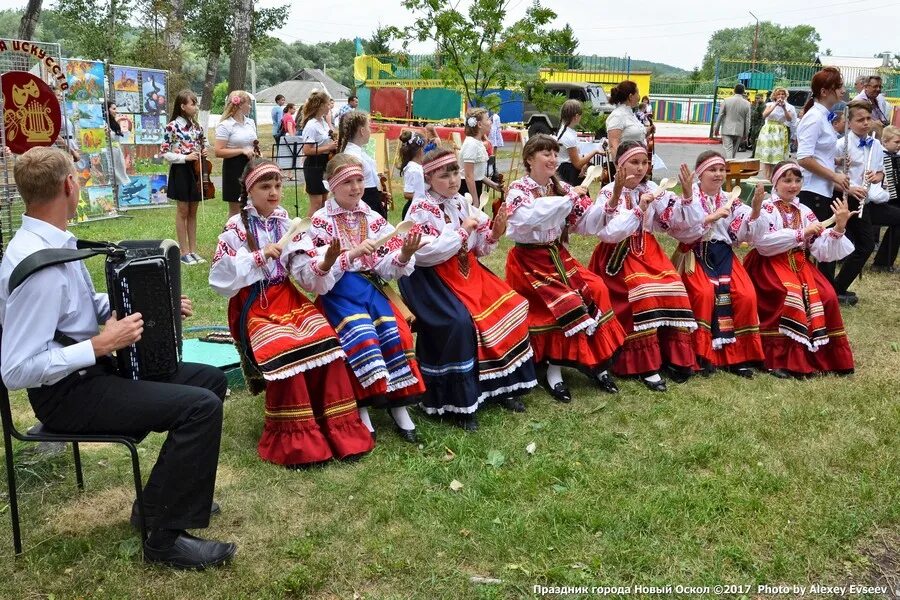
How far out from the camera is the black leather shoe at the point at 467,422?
478 centimetres

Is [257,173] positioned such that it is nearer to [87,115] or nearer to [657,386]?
[657,386]

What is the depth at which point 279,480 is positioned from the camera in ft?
13.5

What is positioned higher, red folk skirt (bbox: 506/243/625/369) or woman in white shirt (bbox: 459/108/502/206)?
woman in white shirt (bbox: 459/108/502/206)

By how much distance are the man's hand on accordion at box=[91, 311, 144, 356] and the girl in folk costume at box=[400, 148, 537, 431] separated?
207cm

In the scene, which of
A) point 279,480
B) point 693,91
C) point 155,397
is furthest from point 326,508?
point 693,91

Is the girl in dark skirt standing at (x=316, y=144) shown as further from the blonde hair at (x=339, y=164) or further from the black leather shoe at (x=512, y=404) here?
the black leather shoe at (x=512, y=404)

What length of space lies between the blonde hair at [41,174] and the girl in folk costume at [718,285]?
13.3 feet

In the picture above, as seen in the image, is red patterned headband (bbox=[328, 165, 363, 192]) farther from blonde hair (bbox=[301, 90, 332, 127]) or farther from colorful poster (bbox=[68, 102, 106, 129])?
colorful poster (bbox=[68, 102, 106, 129])

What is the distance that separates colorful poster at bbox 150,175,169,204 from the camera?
1354 cm

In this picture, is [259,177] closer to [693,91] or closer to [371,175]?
[371,175]

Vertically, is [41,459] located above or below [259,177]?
below

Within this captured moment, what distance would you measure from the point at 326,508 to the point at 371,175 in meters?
4.68

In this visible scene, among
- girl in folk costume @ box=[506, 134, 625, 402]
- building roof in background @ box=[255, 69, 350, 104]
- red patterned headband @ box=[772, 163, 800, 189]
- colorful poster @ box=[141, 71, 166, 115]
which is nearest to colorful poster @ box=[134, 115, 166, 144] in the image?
colorful poster @ box=[141, 71, 166, 115]

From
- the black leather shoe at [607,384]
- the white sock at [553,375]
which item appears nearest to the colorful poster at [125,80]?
the white sock at [553,375]
